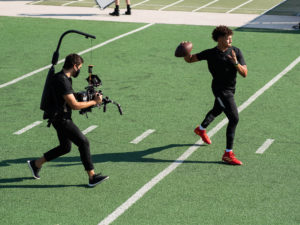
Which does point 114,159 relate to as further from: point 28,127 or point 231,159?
point 28,127

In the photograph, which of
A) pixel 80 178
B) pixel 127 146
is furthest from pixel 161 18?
pixel 80 178

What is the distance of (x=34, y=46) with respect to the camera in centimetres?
1923

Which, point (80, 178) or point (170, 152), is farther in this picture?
point (170, 152)

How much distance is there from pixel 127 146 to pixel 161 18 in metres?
13.1

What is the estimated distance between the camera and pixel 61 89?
29.2 ft

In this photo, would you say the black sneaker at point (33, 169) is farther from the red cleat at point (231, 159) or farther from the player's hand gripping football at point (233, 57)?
the player's hand gripping football at point (233, 57)

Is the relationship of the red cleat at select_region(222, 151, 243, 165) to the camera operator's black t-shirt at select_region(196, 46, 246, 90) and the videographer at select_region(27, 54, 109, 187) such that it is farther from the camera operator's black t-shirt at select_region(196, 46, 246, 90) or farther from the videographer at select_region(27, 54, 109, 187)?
the videographer at select_region(27, 54, 109, 187)

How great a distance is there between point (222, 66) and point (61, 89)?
2753 millimetres

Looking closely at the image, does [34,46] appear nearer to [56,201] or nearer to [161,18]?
[161,18]

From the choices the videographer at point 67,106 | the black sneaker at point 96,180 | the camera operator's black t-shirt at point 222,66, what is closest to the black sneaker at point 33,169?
the videographer at point 67,106

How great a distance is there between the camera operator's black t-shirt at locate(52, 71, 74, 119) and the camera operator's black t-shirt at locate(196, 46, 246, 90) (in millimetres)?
2534

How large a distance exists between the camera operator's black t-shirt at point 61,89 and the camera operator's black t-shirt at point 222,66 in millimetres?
2534

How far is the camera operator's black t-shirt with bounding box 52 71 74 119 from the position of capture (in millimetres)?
8883

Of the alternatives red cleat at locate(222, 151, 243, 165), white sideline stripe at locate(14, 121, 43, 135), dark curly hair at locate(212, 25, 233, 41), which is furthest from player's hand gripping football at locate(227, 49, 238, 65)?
white sideline stripe at locate(14, 121, 43, 135)
